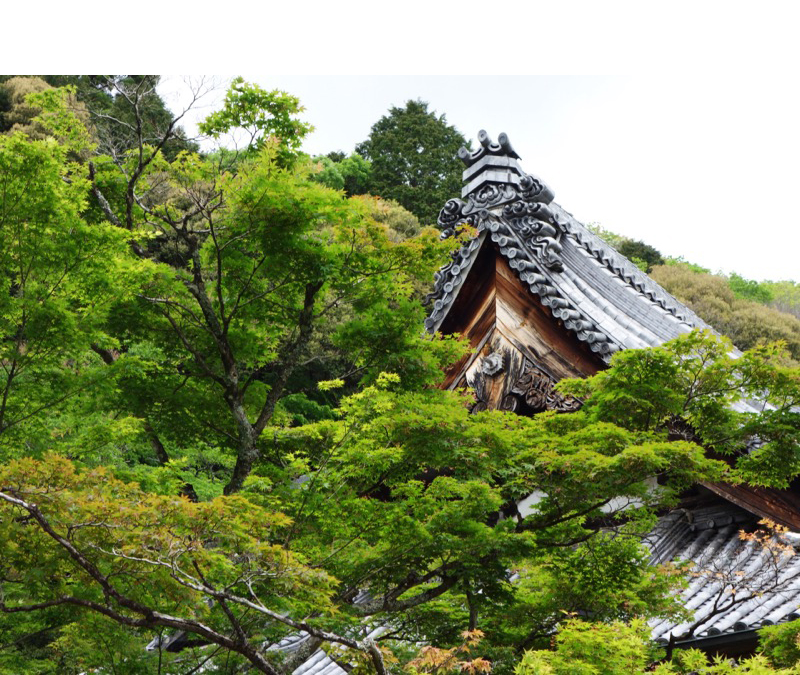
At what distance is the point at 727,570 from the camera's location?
6398 mm

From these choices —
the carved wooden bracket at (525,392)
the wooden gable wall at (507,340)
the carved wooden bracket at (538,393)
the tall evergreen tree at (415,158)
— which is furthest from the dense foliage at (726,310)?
the carved wooden bracket at (538,393)

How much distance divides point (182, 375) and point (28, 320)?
1498 millimetres

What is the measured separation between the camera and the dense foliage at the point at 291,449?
4.62 meters

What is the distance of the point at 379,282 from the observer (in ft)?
21.9

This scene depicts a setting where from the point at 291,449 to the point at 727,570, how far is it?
3.50m

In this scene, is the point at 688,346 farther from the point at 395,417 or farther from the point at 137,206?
the point at 137,206

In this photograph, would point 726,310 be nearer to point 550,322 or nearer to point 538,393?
point 550,322

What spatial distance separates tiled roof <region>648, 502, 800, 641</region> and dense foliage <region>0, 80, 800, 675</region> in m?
0.40

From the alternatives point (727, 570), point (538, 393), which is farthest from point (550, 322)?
point (727, 570)

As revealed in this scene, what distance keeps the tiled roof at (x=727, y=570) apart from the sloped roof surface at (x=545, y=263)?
1.77 metres

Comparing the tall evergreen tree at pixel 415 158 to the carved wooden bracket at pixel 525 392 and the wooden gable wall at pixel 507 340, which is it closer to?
the wooden gable wall at pixel 507 340

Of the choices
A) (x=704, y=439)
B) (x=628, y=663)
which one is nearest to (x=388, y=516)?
(x=628, y=663)

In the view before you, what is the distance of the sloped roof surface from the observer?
27.8 feet

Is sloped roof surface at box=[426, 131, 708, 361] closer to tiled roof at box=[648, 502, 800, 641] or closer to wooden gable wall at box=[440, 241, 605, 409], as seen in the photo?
wooden gable wall at box=[440, 241, 605, 409]
